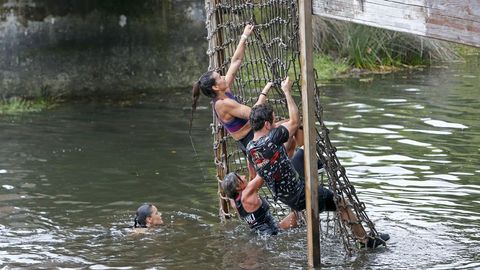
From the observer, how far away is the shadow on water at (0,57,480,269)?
8617 millimetres

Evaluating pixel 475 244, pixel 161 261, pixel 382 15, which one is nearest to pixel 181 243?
pixel 161 261

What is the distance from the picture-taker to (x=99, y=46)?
18.3 meters

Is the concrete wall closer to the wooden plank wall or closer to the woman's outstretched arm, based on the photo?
the woman's outstretched arm

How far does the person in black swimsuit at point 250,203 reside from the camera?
8.88 metres

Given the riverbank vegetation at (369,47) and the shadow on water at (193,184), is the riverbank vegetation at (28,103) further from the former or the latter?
the riverbank vegetation at (369,47)

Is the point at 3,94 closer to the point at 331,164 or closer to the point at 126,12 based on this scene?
the point at 126,12

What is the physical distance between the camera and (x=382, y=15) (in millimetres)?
6805

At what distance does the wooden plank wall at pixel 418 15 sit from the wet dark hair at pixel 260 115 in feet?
3.37

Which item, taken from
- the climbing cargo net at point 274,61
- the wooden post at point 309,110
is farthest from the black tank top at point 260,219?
the wooden post at point 309,110

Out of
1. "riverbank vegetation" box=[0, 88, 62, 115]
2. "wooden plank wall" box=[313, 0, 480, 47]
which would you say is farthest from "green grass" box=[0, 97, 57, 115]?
"wooden plank wall" box=[313, 0, 480, 47]

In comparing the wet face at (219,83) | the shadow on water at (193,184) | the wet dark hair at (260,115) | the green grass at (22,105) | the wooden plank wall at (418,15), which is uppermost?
the wooden plank wall at (418,15)

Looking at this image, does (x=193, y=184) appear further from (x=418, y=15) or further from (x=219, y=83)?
(x=418, y=15)

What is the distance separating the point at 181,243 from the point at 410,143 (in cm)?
475

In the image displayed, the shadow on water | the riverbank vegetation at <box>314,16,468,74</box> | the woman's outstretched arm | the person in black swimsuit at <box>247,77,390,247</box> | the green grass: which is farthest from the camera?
the riverbank vegetation at <box>314,16,468,74</box>
